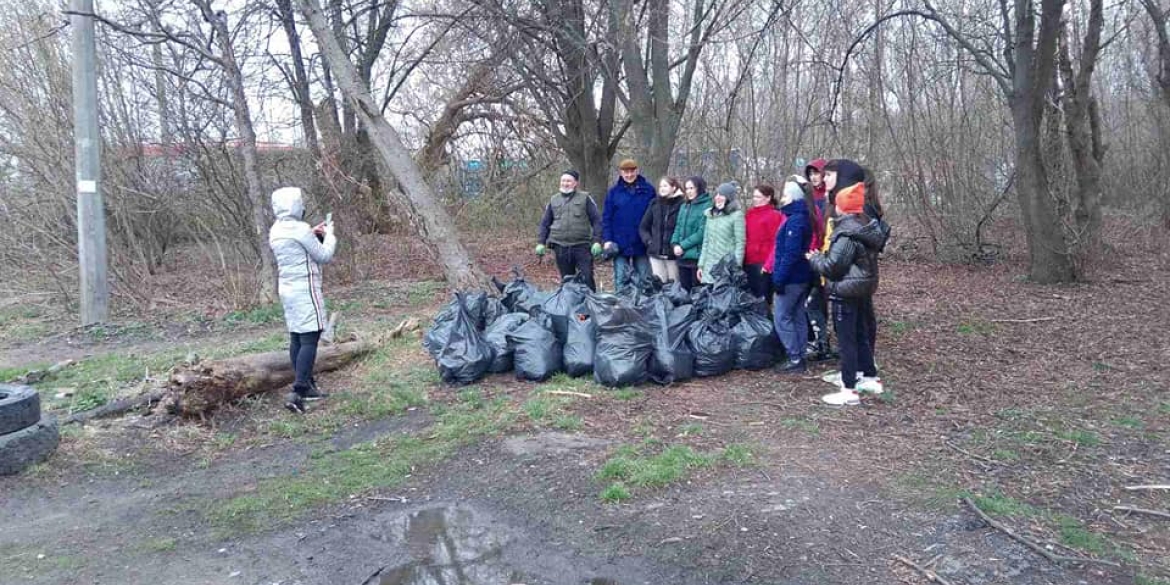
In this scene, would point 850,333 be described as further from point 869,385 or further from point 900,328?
point 900,328

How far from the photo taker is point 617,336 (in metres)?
6.41

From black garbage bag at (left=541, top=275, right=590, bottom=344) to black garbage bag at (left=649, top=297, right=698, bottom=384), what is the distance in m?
0.65

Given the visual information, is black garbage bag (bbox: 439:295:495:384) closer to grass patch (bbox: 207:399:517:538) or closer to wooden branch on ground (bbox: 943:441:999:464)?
grass patch (bbox: 207:399:517:538)

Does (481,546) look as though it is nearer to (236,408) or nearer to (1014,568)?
(1014,568)

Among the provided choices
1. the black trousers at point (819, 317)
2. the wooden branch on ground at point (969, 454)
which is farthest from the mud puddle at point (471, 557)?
the black trousers at point (819, 317)

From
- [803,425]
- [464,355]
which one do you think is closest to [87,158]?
[464,355]

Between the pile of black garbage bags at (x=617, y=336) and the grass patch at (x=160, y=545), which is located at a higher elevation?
the pile of black garbage bags at (x=617, y=336)

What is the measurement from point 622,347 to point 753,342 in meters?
1.03

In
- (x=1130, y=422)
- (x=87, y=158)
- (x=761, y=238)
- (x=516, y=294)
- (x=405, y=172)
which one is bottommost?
(x=1130, y=422)

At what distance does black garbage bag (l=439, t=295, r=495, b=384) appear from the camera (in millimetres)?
6684

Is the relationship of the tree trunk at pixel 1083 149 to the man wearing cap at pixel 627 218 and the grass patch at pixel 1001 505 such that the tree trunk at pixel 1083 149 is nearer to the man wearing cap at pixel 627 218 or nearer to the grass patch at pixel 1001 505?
the man wearing cap at pixel 627 218

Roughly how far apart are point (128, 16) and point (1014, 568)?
11286 mm

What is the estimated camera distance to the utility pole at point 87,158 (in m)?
9.71

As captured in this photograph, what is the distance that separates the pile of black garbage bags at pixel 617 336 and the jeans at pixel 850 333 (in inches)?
34.5
